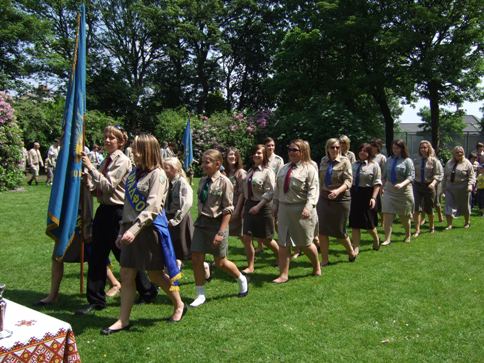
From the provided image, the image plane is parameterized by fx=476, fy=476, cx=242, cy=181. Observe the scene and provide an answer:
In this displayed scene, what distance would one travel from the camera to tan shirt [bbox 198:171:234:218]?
570cm

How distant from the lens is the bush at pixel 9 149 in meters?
17.1

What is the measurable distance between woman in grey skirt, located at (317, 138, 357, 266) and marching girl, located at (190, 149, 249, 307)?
2248 mm

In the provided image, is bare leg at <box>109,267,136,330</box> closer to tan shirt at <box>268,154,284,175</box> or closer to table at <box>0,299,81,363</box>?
table at <box>0,299,81,363</box>

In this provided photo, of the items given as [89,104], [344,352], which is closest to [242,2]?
[89,104]

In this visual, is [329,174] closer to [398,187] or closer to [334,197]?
[334,197]

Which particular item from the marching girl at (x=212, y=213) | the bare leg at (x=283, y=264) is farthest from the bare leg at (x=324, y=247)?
the marching girl at (x=212, y=213)

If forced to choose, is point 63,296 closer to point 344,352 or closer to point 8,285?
point 8,285

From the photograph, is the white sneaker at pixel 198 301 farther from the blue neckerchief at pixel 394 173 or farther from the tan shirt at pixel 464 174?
the tan shirt at pixel 464 174

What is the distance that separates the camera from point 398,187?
361 inches

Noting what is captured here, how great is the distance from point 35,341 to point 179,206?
351 centimetres

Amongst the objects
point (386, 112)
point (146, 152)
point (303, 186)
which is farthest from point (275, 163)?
point (386, 112)

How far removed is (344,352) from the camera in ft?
14.6

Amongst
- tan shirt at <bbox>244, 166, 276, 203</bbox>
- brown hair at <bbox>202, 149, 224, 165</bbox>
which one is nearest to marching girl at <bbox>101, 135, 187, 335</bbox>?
brown hair at <bbox>202, 149, 224, 165</bbox>

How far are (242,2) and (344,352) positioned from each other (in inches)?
1560
